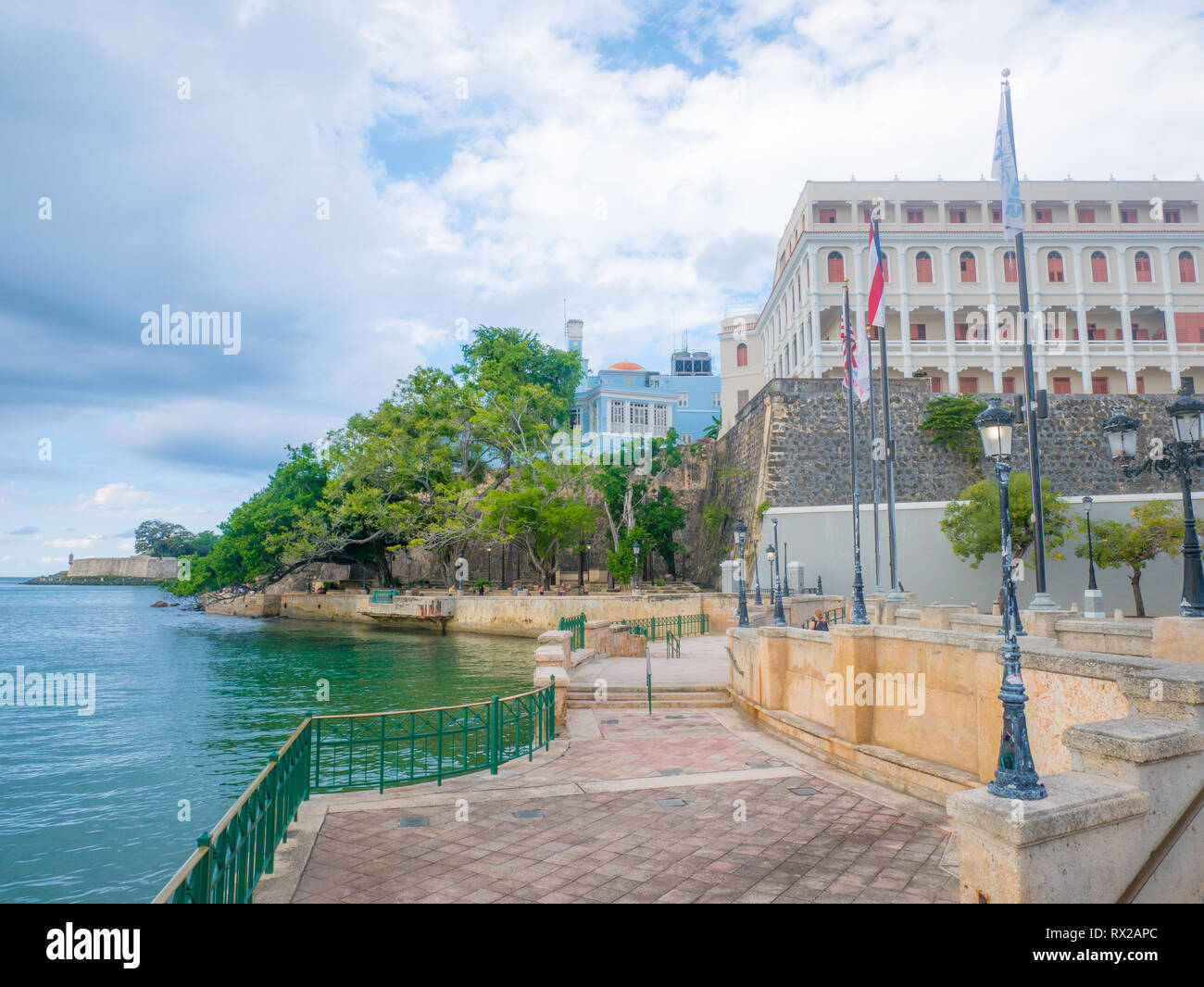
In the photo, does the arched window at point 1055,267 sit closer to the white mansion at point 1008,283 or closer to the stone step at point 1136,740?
the white mansion at point 1008,283

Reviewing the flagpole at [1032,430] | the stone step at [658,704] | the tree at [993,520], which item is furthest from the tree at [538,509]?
the flagpole at [1032,430]

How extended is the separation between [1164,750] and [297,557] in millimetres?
51005

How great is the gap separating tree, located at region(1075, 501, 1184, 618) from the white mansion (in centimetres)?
1613

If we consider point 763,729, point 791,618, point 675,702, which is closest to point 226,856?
point 763,729

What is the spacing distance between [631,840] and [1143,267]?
169 ft

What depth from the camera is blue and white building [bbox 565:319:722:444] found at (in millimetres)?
57875

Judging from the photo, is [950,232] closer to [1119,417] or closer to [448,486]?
[448,486]

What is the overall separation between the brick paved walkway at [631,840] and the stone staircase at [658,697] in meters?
4.46

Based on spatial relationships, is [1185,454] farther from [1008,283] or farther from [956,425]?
[1008,283]

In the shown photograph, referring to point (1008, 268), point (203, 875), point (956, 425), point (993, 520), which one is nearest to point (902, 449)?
point (956, 425)

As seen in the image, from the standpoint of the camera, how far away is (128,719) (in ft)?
63.7

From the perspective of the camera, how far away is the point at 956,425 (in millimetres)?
36250

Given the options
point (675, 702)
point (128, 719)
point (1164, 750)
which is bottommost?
point (128, 719)

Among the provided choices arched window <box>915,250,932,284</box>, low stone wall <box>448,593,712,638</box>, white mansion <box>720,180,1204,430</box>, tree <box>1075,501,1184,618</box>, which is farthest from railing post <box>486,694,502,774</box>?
arched window <box>915,250,932,284</box>
